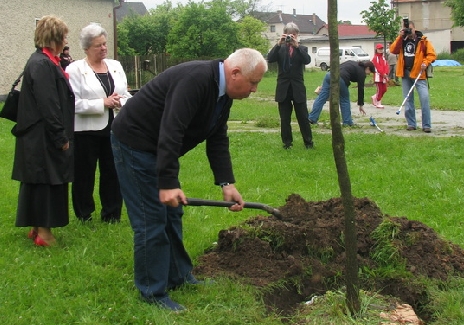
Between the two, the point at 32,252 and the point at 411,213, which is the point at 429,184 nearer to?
the point at 411,213

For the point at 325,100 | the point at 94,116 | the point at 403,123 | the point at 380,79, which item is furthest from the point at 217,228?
the point at 380,79

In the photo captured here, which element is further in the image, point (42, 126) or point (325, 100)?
point (325, 100)

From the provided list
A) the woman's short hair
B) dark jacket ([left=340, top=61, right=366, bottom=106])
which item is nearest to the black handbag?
the woman's short hair

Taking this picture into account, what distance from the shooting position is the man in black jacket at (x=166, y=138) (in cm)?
382

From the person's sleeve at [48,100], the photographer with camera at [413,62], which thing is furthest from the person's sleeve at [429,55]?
the person's sleeve at [48,100]

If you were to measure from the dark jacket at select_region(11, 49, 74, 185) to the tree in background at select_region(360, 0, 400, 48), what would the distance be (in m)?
34.8

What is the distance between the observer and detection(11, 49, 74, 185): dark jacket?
5.46 m

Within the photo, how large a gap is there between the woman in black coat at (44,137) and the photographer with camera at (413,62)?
8.37 metres

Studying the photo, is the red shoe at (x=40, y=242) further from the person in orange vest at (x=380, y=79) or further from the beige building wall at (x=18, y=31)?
the beige building wall at (x=18, y=31)

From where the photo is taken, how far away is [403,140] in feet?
36.1

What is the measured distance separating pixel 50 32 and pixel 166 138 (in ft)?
7.74

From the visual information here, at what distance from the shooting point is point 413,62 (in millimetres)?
12516

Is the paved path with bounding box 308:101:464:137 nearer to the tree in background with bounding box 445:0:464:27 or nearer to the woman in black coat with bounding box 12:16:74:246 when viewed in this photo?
the woman in black coat with bounding box 12:16:74:246

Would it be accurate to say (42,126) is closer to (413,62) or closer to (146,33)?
(413,62)
